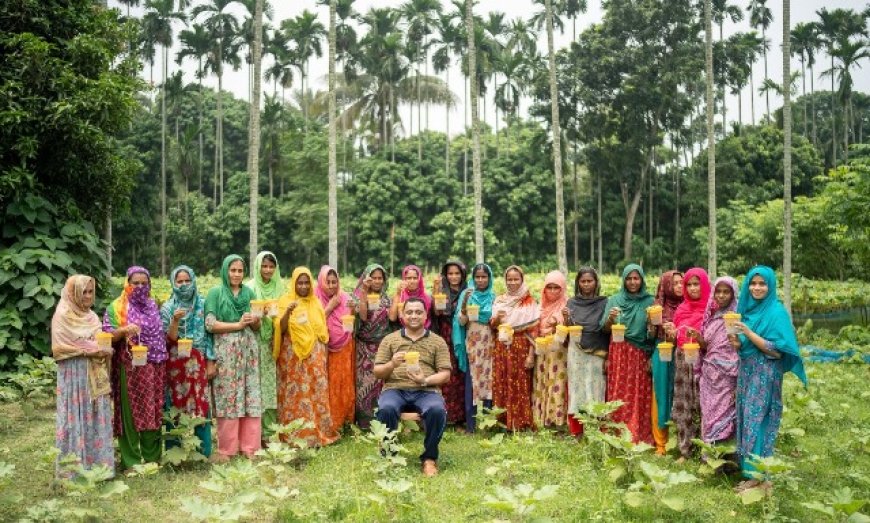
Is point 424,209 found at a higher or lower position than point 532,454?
higher

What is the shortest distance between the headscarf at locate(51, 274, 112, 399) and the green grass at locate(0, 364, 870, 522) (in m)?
0.74

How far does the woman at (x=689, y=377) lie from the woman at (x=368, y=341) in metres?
2.49

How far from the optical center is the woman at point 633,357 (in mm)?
5867

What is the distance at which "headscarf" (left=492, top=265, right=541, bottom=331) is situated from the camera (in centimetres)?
663

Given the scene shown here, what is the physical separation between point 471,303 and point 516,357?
0.65m

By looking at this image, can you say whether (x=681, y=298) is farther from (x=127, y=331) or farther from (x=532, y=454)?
(x=127, y=331)

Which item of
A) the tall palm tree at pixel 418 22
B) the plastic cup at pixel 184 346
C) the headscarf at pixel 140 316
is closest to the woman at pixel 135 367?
the headscarf at pixel 140 316

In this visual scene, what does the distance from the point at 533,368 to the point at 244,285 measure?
267cm

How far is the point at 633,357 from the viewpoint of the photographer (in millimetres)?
5922

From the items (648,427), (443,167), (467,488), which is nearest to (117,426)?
(467,488)

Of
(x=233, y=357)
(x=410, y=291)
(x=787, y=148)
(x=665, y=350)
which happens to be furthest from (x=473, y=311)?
(x=787, y=148)

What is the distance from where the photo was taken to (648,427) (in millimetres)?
5918

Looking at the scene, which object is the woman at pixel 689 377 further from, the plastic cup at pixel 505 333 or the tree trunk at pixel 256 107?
the tree trunk at pixel 256 107

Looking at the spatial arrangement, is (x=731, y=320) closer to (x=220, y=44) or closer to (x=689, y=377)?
(x=689, y=377)
